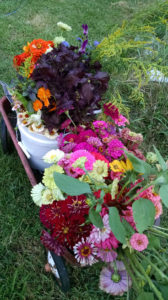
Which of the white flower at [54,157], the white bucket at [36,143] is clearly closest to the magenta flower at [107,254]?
the white flower at [54,157]

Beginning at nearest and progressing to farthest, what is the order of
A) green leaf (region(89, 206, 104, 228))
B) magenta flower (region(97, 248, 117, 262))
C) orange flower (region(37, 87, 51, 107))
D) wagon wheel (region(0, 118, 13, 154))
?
green leaf (region(89, 206, 104, 228)) < magenta flower (region(97, 248, 117, 262)) < orange flower (region(37, 87, 51, 107)) < wagon wheel (region(0, 118, 13, 154))

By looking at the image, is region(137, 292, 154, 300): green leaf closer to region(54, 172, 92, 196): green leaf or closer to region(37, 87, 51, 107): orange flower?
region(54, 172, 92, 196): green leaf

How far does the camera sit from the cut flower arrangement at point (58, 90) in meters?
1.07

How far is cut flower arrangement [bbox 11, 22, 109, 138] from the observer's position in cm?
107

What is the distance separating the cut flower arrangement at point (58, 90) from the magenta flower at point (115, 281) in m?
0.58

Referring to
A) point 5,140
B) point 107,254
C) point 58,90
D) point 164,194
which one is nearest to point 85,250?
point 107,254

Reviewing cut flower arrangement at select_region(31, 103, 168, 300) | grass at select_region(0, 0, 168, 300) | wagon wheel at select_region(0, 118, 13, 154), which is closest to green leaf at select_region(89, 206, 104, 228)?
cut flower arrangement at select_region(31, 103, 168, 300)

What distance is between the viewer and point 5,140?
1.63 m

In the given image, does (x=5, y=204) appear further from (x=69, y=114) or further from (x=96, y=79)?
(x=96, y=79)

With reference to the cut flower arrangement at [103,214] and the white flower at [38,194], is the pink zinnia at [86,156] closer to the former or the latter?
the cut flower arrangement at [103,214]

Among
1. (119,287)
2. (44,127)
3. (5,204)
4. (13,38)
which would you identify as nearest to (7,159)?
(5,204)

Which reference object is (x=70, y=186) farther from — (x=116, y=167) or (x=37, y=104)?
(x=37, y=104)

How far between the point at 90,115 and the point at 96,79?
0.51 ft

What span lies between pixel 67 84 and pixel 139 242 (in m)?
0.66
